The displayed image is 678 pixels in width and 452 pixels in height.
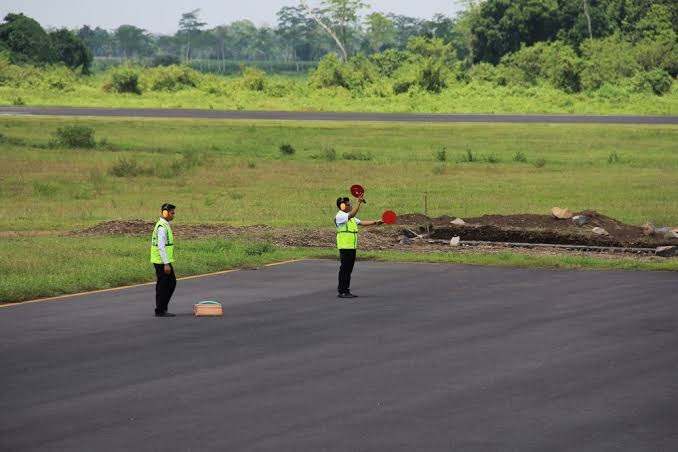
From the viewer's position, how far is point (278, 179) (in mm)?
54062

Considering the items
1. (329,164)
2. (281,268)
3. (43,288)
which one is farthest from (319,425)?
(329,164)

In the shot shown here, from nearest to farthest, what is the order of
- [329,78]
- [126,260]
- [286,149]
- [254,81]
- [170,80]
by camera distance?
[126,260]
[286,149]
[329,78]
[254,81]
[170,80]

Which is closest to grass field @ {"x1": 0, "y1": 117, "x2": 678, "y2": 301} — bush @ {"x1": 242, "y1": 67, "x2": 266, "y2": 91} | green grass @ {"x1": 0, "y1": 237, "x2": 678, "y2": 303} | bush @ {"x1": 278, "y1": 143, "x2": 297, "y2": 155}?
green grass @ {"x1": 0, "y1": 237, "x2": 678, "y2": 303}

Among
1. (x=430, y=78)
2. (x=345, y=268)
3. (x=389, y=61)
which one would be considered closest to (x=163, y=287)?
(x=345, y=268)

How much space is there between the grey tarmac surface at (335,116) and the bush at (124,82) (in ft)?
57.6

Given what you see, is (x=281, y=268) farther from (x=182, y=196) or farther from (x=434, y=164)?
(x=434, y=164)

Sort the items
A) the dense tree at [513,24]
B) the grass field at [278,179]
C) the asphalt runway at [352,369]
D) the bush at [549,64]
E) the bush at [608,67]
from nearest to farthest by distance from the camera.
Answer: the asphalt runway at [352,369], the grass field at [278,179], the bush at [608,67], the bush at [549,64], the dense tree at [513,24]

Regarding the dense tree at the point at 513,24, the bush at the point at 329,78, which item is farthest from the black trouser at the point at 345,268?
the dense tree at the point at 513,24

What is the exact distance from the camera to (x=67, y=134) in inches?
2643

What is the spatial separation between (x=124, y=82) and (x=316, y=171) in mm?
62273

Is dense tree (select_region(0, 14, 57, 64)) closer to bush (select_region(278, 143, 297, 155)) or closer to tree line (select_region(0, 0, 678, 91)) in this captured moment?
tree line (select_region(0, 0, 678, 91))

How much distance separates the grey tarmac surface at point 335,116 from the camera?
81844 millimetres

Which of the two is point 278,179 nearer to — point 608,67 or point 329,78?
point 608,67

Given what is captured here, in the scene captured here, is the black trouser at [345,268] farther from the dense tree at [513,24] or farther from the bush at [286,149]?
the dense tree at [513,24]
